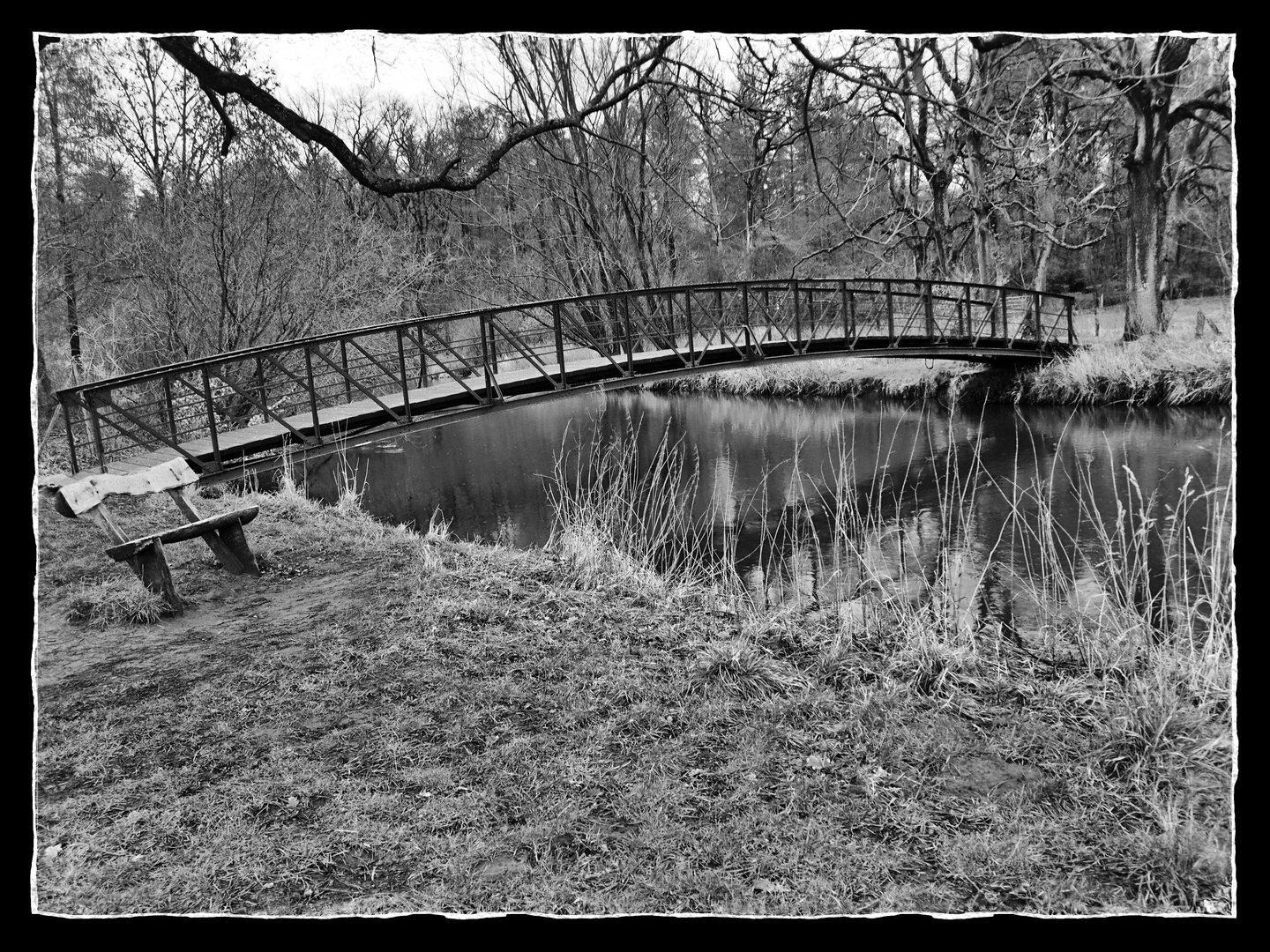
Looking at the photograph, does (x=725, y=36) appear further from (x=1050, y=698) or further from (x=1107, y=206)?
(x=1107, y=206)

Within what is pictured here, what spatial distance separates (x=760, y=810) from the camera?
7.69ft

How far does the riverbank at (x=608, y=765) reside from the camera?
2.12 m

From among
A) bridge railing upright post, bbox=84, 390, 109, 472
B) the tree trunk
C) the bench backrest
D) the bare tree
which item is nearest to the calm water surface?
the tree trunk

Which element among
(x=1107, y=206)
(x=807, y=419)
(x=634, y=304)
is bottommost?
(x=807, y=419)

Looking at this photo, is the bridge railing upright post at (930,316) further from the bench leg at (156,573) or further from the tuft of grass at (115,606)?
the tuft of grass at (115,606)

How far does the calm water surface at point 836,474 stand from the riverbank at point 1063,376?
227 millimetres

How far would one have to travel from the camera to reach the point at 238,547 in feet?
14.7

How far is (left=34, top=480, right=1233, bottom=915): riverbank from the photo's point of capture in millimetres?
2115

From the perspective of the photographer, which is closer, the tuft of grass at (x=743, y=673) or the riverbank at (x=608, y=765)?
the riverbank at (x=608, y=765)

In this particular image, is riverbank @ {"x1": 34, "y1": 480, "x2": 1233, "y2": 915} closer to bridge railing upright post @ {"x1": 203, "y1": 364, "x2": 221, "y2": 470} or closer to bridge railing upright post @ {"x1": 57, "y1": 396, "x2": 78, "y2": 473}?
bridge railing upright post @ {"x1": 57, "y1": 396, "x2": 78, "y2": 473}

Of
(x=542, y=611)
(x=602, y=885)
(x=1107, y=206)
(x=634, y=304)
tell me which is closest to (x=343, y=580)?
(x=542, y=611)

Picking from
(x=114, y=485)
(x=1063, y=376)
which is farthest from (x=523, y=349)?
(x=1063, y=376)

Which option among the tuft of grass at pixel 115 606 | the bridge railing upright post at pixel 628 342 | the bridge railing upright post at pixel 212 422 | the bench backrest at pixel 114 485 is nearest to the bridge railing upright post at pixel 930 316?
the bridge railing upright post at pixel 628 342

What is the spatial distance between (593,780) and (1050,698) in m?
1.60
